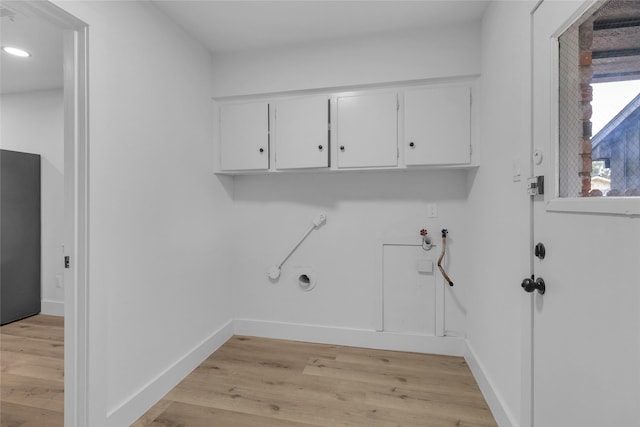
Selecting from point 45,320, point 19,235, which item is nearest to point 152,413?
point 45,320

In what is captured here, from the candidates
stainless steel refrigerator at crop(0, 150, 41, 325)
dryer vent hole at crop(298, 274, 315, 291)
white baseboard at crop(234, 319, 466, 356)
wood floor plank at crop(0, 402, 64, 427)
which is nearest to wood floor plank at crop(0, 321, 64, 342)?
stainless steel refrigerator at crop(0, 150, 41, 325)

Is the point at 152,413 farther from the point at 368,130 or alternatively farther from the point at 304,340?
the point at 368,130

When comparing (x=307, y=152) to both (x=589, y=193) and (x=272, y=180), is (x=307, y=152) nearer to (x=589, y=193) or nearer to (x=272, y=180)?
(x=272, y=180)

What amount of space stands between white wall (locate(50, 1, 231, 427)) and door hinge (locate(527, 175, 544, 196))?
2046 mm

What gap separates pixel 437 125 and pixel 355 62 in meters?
0.78

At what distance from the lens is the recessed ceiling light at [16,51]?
2353mm

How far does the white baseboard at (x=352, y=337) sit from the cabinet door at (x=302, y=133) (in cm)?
144

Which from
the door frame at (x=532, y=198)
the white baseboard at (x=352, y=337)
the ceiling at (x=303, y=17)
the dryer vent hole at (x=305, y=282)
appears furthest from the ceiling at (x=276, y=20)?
the white baseboard at (x=352, y=337)

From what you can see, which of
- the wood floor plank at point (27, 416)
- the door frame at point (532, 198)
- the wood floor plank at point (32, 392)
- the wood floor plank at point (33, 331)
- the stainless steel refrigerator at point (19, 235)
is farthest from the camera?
the stainless steel refrigerator at point (19, 235)

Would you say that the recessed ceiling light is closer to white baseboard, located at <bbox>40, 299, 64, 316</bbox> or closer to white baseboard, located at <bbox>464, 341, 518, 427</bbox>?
white baseboard, located at <bbox>40, 299, 64, 316</bbox>

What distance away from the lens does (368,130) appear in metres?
2.22

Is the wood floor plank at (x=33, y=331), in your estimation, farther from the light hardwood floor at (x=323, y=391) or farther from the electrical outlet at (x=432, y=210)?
the electrical outlet at (x=432, y=210)

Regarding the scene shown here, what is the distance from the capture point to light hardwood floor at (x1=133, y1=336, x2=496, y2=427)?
64.9 inches

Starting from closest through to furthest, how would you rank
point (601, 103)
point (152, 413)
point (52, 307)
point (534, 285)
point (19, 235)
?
point (601, 103)
point (534, 285)
point (152, 413)
point (19, 235)
point (52, 307)
